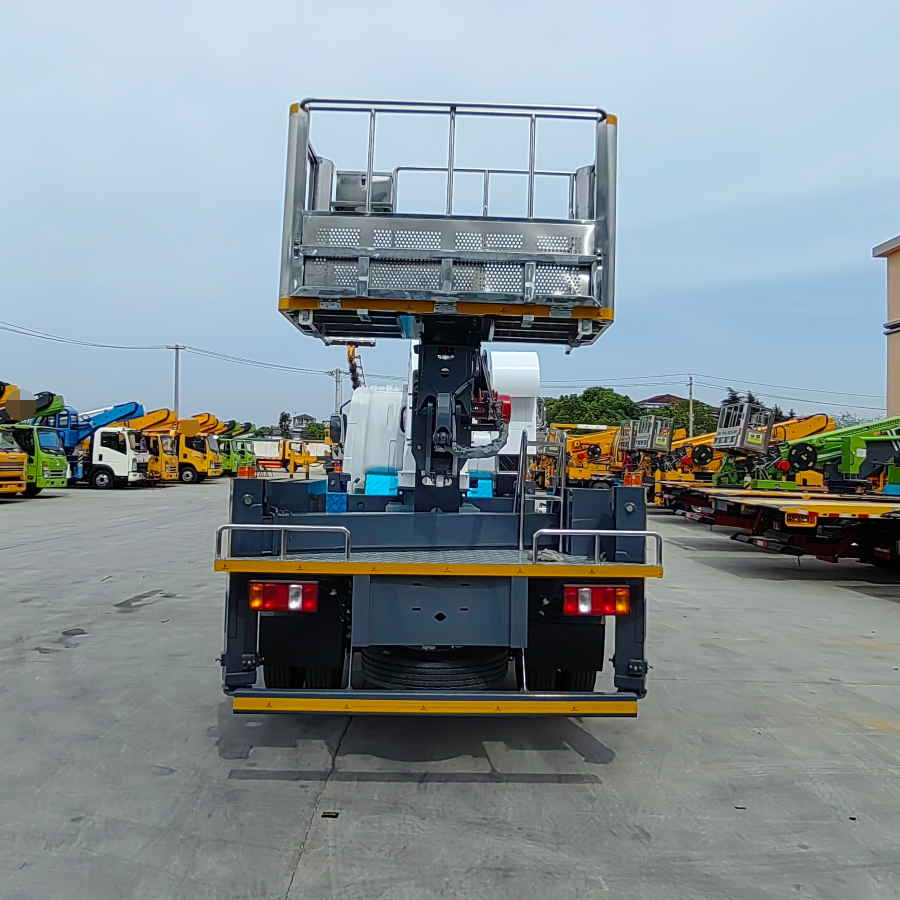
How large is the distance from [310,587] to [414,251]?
2.01 metres

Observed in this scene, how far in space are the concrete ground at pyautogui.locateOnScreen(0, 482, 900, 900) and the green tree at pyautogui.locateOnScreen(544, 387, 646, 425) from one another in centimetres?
5274

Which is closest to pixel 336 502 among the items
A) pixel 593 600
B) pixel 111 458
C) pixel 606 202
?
pixel 593 600

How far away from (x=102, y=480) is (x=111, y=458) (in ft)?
3.88

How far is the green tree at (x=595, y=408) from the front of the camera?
5950 cm

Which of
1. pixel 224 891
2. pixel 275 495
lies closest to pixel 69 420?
pixel 275 495

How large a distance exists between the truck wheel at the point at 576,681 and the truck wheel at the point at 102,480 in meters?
29.8

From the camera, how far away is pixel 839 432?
1730 centimetres

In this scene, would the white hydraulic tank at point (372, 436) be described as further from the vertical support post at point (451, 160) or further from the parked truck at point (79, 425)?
the parked truck at point (79, 425)

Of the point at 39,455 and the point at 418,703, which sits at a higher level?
the point at 39,455

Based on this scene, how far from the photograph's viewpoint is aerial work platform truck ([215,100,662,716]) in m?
4.05

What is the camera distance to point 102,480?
103 feet

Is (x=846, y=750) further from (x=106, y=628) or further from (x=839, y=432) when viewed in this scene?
(x=839, y=432)

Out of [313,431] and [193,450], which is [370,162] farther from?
[313,431]

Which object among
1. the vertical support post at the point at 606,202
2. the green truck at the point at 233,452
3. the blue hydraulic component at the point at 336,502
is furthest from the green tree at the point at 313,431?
the vertical support post at the point at 606,202
